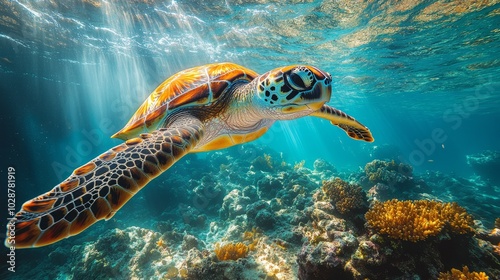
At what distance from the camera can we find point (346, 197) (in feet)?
17.6

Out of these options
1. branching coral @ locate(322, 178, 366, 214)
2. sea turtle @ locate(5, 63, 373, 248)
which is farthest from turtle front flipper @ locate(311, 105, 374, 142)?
branching coral @ locate(322, 178, 366, 214)

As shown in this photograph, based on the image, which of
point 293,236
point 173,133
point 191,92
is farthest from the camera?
point 293,236

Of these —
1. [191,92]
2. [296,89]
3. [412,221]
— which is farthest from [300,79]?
[412,221]

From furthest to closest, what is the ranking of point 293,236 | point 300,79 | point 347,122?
1. point 293,236
2. point 347,122
3. point 300,79

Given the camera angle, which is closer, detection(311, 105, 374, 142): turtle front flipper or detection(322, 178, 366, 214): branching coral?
detection(311, 105, 374, 142): turtle front flipper

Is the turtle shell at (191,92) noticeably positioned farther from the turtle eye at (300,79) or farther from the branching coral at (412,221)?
the branching coral at (412,221)

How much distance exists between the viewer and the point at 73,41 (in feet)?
48.5

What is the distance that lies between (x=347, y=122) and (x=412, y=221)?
2197 mm

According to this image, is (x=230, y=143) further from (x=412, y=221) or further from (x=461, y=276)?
(x=461, y=276)

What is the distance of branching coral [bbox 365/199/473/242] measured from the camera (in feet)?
11.0

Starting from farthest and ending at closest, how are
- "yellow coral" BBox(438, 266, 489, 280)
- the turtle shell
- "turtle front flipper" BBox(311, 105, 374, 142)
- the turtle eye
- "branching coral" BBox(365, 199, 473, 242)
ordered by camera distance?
"turtle front flipper" BBox(311, 105, 374, 142)
the turtle shell
"branching coral" BBox(365, 199, 473, 242)
"yellow coral" BBox(438, 266, 489, 280)
the turtle eye

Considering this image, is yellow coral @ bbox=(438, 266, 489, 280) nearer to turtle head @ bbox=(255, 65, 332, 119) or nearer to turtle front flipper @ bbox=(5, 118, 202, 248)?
turtle head @ bbox=(255, 65, 332, 119)

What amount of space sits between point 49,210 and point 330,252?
11.6ft

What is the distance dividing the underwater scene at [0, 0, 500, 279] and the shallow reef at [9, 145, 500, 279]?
40 millimetres
